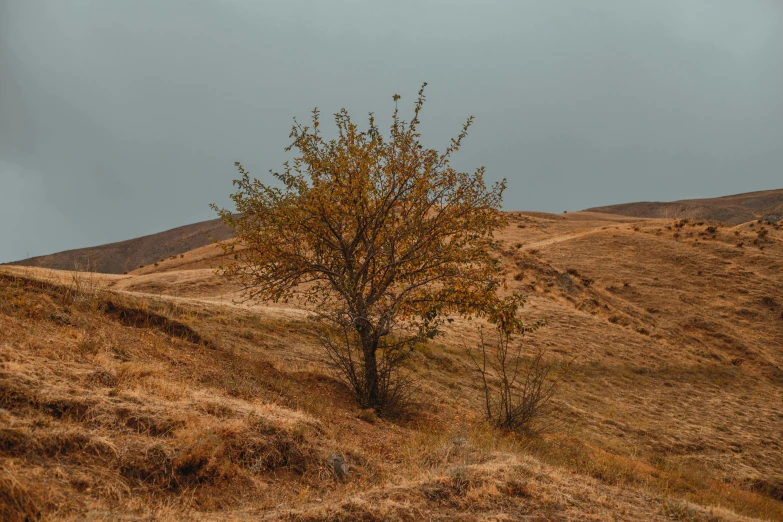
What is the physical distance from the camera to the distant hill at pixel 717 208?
119000 millimetres

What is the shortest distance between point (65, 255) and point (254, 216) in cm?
10975

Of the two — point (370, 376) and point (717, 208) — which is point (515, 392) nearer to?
point (370, 376)

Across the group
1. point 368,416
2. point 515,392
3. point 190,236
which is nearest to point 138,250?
point 190,236

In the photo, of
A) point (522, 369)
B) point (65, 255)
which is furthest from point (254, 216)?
point (65, 255)

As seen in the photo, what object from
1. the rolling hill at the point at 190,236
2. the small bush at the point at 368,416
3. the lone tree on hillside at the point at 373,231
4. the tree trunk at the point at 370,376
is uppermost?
the rolling hill at the point at 190,236

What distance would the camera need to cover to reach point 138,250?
112 meters

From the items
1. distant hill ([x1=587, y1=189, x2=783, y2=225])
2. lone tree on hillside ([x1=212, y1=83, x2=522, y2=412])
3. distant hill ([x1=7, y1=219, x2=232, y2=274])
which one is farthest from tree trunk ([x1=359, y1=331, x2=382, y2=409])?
distant hill ([x1=587, y1=189, x2=783, y2=225])

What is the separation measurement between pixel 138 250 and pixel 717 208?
458 feet

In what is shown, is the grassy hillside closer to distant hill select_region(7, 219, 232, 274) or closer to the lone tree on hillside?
the lone tree on hillside

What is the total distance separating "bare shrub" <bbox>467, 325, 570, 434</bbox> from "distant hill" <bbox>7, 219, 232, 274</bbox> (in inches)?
3361

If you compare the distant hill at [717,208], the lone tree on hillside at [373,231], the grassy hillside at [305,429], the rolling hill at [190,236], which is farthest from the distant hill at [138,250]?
the distant hill at [717,208]

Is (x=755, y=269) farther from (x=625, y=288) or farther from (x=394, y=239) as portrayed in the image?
(x=394, y=239)

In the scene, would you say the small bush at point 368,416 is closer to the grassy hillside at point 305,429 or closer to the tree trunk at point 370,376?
the grassy hillside at point 305,429

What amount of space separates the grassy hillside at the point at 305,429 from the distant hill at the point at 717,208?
3758 inches
